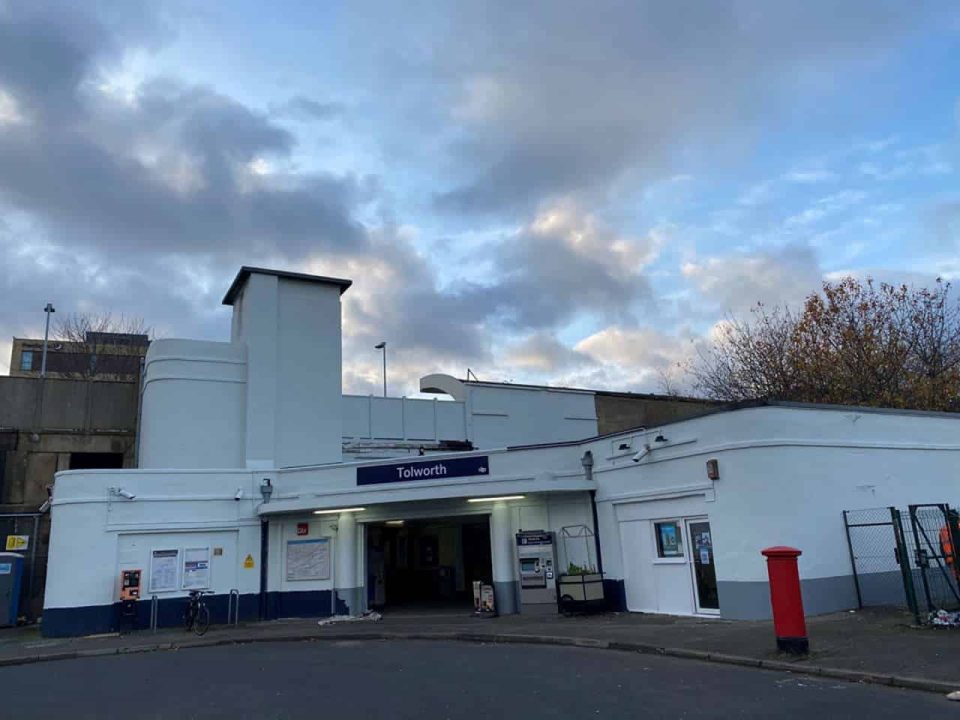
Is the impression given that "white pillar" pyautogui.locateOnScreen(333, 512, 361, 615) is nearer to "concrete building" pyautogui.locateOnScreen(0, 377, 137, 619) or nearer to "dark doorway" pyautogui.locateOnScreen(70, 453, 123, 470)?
"concrete building" pyautogui.locateOnScreen(0, 377, 137, 619)

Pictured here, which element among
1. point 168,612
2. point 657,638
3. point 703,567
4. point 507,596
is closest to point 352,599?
point 507,596

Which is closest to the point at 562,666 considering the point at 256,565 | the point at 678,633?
the point at 678,633

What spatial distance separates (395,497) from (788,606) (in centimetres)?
1109

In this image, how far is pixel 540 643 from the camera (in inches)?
571

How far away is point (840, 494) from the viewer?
15.6 meters

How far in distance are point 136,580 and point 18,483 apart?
10.2 m

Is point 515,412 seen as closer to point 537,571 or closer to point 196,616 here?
point 537,571

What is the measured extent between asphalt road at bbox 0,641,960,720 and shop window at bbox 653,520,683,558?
424cm

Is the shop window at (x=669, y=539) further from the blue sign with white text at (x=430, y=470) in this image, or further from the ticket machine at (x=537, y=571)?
the blue sign with white text at (x=430, y=470)

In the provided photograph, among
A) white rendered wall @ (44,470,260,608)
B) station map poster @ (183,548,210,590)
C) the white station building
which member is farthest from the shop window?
station map poster @ (183,548,210,590)

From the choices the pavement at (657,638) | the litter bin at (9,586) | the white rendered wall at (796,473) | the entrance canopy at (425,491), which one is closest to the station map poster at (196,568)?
the pavement at (657,638)

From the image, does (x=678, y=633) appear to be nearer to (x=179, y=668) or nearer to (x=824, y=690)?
(x=824, y=690)

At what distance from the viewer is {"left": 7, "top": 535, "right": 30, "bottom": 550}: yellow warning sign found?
24.1 m

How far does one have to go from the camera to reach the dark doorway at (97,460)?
28953 mm
